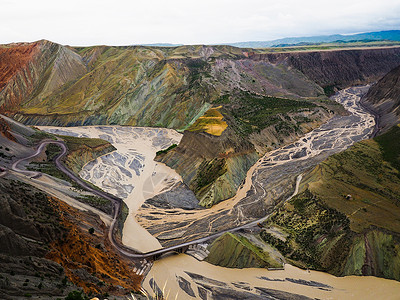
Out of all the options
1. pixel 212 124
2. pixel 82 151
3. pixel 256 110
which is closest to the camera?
pixel 212 124

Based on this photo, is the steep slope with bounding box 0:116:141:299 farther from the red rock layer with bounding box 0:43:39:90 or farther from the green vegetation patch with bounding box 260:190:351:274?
the red rock layer with bounding box 0:43:39:90

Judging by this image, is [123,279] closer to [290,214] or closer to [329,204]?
[290,214]

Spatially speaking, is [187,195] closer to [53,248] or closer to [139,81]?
[53,248]

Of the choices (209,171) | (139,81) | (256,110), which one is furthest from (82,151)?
(139,81)

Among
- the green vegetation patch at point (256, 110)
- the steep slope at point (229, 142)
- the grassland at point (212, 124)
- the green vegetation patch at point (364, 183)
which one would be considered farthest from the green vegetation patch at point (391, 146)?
the grassland at point (212, 124)

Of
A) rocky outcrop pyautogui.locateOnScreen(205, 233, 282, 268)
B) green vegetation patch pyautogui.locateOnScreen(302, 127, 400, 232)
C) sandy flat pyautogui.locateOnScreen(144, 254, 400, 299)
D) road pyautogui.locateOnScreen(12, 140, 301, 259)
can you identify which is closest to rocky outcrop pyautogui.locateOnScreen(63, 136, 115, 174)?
road pyautogui.locateOnScreen(12, 140, 301, 259)

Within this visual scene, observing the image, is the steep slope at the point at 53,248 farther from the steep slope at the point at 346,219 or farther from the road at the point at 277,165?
the steep slope at the point at 346,219
